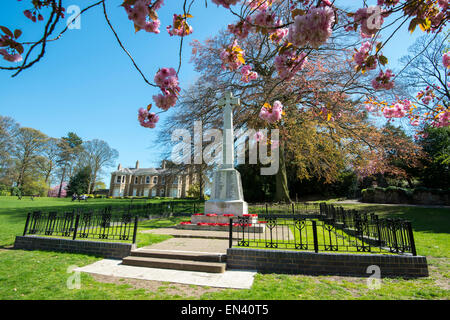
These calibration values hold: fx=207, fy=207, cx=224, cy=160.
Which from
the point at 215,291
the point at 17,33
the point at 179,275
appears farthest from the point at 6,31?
the point at 179,275

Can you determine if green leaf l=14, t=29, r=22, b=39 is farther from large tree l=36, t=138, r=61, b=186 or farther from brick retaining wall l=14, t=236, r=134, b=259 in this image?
large tree l=36, t=138, r=61, b=186

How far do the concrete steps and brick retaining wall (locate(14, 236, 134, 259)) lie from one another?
1.52 ft

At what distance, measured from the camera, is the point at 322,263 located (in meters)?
4.88

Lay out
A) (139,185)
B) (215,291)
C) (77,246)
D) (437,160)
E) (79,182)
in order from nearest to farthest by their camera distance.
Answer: (215,291), (77,246), (437,160), (79,182), (139,185)

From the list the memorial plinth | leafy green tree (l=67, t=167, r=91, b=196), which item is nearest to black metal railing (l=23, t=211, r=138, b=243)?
the memorial plinth

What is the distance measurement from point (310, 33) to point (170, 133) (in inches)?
604

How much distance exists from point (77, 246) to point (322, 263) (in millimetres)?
7067

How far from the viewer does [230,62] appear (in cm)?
324

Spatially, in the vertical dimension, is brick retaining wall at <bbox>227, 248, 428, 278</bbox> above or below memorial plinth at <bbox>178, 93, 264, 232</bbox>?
below

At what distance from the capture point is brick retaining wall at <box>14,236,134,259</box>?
604cm

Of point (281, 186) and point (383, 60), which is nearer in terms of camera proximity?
point (383, 60)

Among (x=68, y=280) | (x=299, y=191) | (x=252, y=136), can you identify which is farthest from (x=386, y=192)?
(x=68, y=280)

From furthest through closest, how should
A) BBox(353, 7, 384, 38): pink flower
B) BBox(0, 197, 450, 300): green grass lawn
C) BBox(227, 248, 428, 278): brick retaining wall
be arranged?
BBox(227, 248, 428, 278): brick retaining wall, BBox(0, 197, 450, 300): green grass lawn, BBox(353, 7, 384, 38): pink flower

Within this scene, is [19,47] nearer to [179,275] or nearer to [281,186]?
[179,275]
